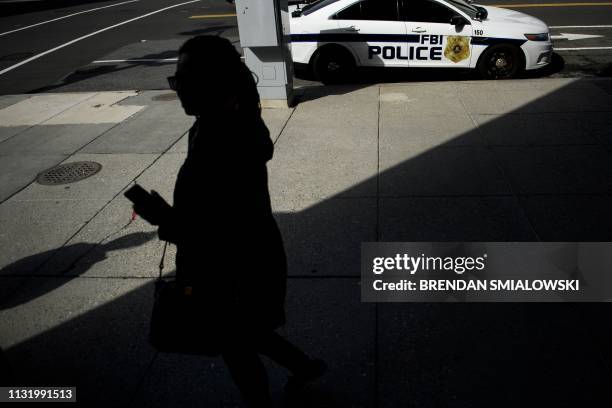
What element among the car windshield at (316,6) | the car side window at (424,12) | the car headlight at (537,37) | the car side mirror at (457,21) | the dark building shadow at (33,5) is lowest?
the car headlight at (537,37)

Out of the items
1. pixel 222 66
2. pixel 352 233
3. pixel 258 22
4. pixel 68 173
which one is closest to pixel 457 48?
pixel 258 22

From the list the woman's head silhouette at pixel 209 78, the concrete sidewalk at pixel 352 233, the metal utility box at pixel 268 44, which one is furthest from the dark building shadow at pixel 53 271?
the metal utility box at pixel 268 44

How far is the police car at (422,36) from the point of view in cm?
821

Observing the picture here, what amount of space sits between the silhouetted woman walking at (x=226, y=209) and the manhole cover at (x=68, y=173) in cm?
423

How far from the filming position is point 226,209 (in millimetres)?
1954

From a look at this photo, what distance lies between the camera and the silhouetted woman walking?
190 centimetres

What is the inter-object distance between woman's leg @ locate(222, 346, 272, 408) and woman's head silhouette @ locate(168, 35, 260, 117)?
3.61 feet

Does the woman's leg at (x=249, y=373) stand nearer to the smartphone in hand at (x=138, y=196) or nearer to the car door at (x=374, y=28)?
the smartphone in hand at (x=138, y=196)

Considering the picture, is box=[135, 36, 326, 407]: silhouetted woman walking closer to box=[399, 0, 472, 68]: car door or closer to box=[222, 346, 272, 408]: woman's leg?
box=[222, 346, 272, 408]: woman's leg

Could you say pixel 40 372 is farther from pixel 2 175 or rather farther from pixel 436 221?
pixel 2 175

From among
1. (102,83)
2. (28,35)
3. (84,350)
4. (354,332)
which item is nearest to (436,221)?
(354,332)

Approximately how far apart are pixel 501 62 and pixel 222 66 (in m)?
7.86

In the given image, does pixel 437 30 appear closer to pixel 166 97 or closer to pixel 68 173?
pixel 166 97

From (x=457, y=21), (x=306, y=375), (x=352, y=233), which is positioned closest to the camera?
(x=306, y=375)
